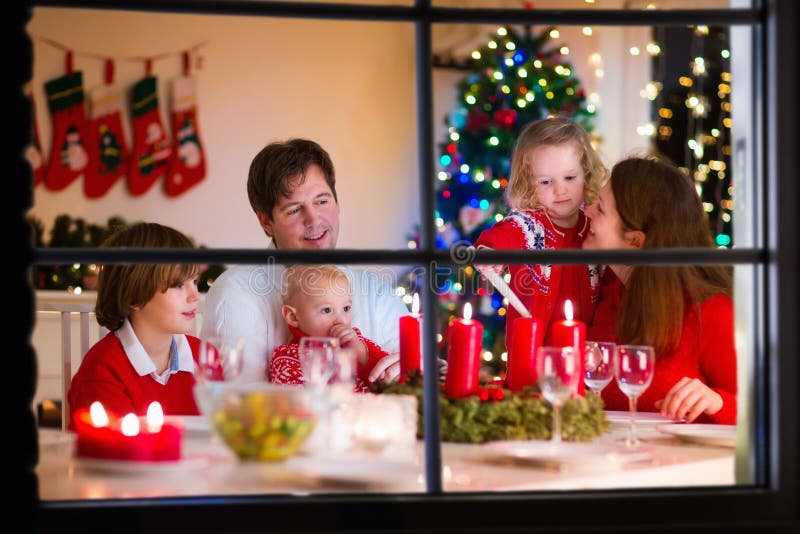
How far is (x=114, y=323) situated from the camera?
2.53 metres

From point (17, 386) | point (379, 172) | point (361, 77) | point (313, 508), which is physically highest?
point (361, 77)

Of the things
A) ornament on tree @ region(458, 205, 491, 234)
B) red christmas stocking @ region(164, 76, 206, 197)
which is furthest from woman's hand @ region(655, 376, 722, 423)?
red christmas stocking @ region(164, 76, 206, 197)

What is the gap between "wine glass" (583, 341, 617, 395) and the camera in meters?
1.78

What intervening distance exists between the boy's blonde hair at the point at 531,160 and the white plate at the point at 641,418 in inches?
34.5

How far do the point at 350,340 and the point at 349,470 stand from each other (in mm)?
1140

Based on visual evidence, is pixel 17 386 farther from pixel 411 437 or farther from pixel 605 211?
pixel 605 211

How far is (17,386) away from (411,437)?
1.94ft

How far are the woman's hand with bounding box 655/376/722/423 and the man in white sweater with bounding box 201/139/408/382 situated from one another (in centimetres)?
77

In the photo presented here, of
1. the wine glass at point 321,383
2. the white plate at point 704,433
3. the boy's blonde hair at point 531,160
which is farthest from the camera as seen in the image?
the boy's blonde hair at point 531,160

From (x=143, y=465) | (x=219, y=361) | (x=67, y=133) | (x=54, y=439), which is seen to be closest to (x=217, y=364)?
(x=219, y=361)

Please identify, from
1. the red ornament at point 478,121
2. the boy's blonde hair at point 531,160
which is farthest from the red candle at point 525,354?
the red ornament at point 478,121

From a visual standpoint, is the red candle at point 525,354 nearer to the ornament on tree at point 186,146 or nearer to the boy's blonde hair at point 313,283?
the boy's blonde hair at point 313,283

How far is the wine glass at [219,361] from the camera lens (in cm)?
155

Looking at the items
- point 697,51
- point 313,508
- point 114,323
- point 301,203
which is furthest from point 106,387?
point 697,51
